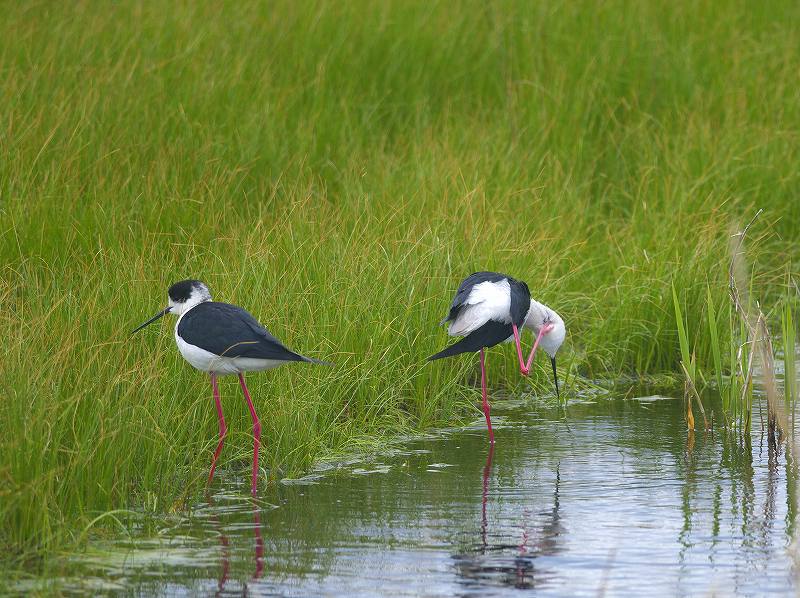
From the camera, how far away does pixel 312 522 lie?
5773 mm

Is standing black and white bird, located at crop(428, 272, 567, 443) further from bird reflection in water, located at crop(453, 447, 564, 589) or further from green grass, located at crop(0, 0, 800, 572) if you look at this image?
bird reflection in water, located at crop(453, 447, 564, 589)

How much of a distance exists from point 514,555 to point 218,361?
5.15 feet

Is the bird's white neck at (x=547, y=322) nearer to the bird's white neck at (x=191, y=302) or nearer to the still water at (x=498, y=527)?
the still water at (x=498, y=527)

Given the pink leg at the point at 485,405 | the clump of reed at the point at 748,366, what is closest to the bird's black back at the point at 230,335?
the pink leg at the point at 485,405

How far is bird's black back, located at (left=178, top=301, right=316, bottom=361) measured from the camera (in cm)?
601

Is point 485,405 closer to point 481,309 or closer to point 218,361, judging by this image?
point 481,309

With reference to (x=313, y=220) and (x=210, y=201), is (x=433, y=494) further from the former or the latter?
(x=210, y=201)

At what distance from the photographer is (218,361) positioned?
6086 millimetres

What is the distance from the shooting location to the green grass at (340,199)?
246 inches

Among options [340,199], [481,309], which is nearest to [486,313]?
[481,309]

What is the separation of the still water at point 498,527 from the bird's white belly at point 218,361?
0.56m

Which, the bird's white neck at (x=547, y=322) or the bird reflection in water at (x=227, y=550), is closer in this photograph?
the bird reflection in water at (x=227, y=550)

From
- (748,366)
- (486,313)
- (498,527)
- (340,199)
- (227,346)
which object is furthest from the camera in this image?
(340,199)

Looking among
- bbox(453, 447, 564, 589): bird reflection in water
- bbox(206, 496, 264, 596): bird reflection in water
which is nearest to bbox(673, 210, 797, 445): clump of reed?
bbox(453, 447, 564, 589): bird reflection in water
